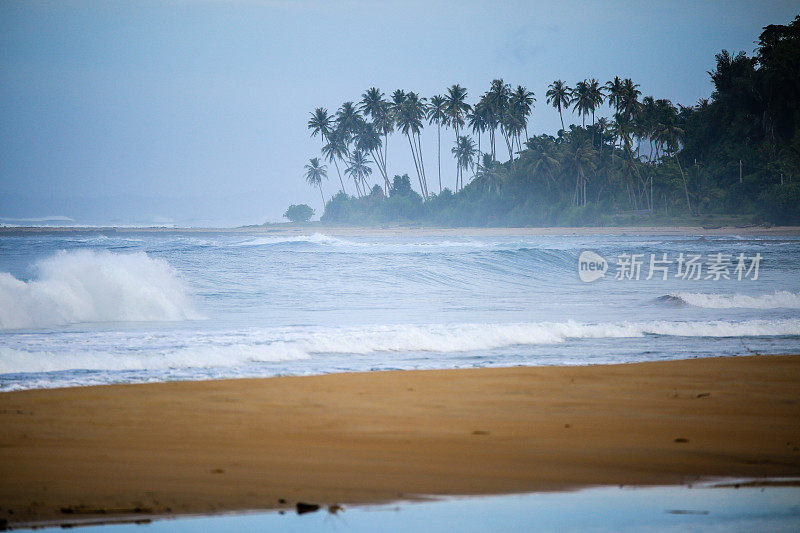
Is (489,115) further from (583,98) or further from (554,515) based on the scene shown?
(554,515)

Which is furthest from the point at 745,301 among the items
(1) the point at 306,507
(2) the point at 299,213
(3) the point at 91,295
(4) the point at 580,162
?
(2) the point at 299,213

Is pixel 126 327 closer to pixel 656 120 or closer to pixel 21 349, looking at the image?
pixel 21 349

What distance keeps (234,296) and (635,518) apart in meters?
16.3

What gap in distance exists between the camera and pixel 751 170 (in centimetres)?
5797

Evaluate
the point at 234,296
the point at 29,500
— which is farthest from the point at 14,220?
the point at 29,500

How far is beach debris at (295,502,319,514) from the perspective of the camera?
3799 millimetres

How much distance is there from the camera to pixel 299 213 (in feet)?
340
